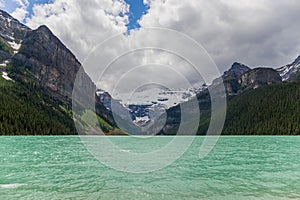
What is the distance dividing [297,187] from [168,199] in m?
10.2

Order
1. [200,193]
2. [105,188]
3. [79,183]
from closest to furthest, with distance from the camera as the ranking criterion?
[200,193], [105,188], [79,183]

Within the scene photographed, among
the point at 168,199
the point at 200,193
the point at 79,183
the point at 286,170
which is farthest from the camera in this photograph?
the point at 286,170

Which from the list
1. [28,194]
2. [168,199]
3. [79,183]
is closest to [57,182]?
[79,183]

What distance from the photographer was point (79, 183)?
70.9 ft

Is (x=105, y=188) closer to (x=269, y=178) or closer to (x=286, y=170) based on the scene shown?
(x=269, y=178)

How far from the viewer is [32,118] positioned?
181 m

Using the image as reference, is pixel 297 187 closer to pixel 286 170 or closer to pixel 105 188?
pixel 286 170

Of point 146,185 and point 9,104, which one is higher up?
point 9,104

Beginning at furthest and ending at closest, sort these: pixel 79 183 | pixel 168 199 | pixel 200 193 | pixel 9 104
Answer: pixel 9 104 → pixel 79 183 → pixel 200 193 → pixel 168 199

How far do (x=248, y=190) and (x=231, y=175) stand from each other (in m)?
6.01

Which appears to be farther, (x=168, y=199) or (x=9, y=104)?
(x=9, y=104)

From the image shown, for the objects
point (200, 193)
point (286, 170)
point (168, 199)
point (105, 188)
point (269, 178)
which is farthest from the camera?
point (286, 170)

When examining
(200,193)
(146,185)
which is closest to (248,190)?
(200,193)

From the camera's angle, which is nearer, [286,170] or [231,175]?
[231,175]
